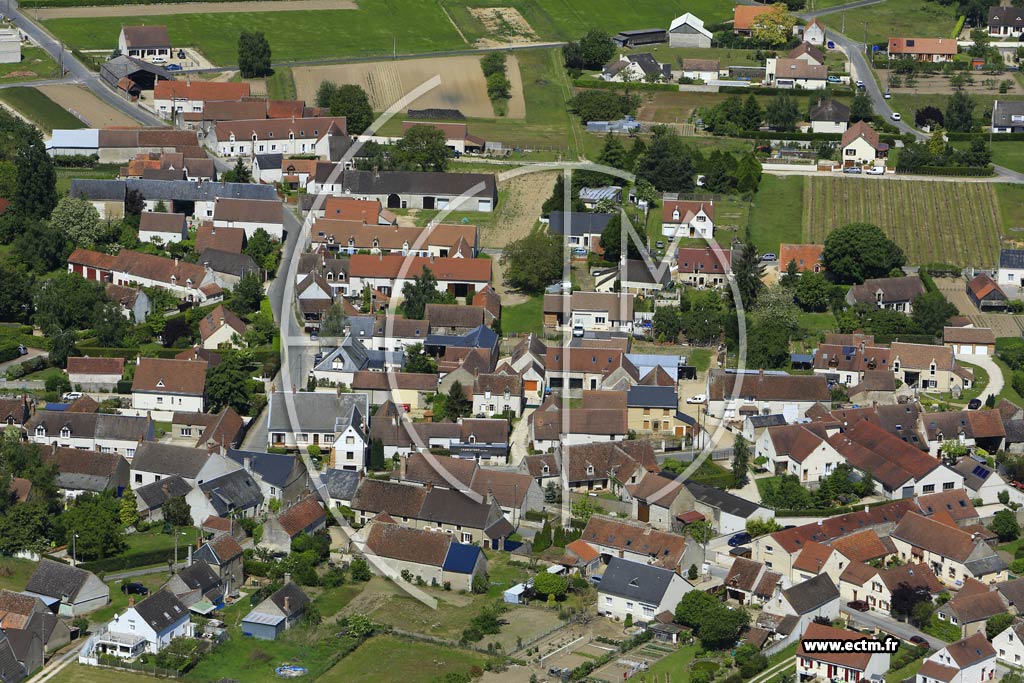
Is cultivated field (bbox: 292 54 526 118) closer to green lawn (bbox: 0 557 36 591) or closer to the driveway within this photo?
the driveway

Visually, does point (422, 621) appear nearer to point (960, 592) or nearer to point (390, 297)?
point (960, 592)

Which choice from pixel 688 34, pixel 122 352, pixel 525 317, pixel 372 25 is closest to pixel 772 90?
pixel 688 34

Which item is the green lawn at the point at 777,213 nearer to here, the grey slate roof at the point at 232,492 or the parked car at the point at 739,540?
the parked car at the point at 739,540

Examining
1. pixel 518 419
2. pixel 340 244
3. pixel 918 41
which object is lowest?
pixel 518 419

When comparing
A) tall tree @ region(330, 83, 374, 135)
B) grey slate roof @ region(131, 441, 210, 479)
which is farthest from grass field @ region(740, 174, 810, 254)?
grey slate roof @ region(131, 441, 210, 479)

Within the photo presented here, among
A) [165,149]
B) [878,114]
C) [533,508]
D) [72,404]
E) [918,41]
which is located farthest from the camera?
[918,41]

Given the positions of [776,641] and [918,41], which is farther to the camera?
[918,41]

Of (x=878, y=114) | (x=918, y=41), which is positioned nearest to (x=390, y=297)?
(x=878, y=114)

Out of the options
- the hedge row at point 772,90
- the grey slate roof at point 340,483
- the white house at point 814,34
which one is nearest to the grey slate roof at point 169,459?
the grey slate roof at point 340,483

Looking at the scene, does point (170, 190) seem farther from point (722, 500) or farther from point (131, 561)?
point (722, 500)

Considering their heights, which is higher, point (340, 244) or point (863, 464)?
point (340, 244)
